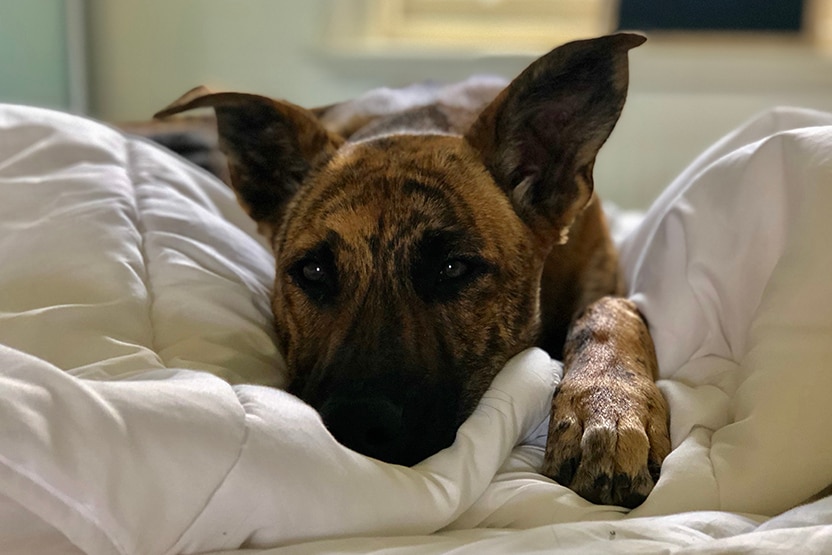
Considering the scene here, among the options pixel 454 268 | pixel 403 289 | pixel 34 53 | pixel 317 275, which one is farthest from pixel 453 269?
pixel 34 53

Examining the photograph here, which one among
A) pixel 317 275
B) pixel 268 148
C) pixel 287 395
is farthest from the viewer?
pixel 268 148

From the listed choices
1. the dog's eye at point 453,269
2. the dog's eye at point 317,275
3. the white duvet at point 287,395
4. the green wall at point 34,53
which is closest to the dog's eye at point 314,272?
the dog's eye at point 317,275

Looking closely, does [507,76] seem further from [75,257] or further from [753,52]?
[75,257]

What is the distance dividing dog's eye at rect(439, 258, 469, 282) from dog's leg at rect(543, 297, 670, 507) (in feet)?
0.85

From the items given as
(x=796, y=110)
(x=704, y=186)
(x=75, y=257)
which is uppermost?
(x=796, y=110)

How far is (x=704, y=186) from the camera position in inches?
62.3

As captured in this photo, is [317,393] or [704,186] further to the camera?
[704,186]

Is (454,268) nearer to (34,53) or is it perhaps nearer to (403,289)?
(403,289)

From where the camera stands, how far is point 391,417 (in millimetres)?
1186

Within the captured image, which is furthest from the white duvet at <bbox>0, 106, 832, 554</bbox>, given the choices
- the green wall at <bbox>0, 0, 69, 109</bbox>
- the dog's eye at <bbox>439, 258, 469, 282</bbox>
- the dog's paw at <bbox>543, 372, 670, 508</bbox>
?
the green wall at <bbox>0, 0, 69, 109</bbox>

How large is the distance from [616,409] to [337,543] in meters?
0.54

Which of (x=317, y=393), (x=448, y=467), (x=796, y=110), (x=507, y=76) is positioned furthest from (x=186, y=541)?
(x=507, y=76)

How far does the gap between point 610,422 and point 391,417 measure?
1.10 ft

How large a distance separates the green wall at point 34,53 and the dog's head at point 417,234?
2.12 meters
